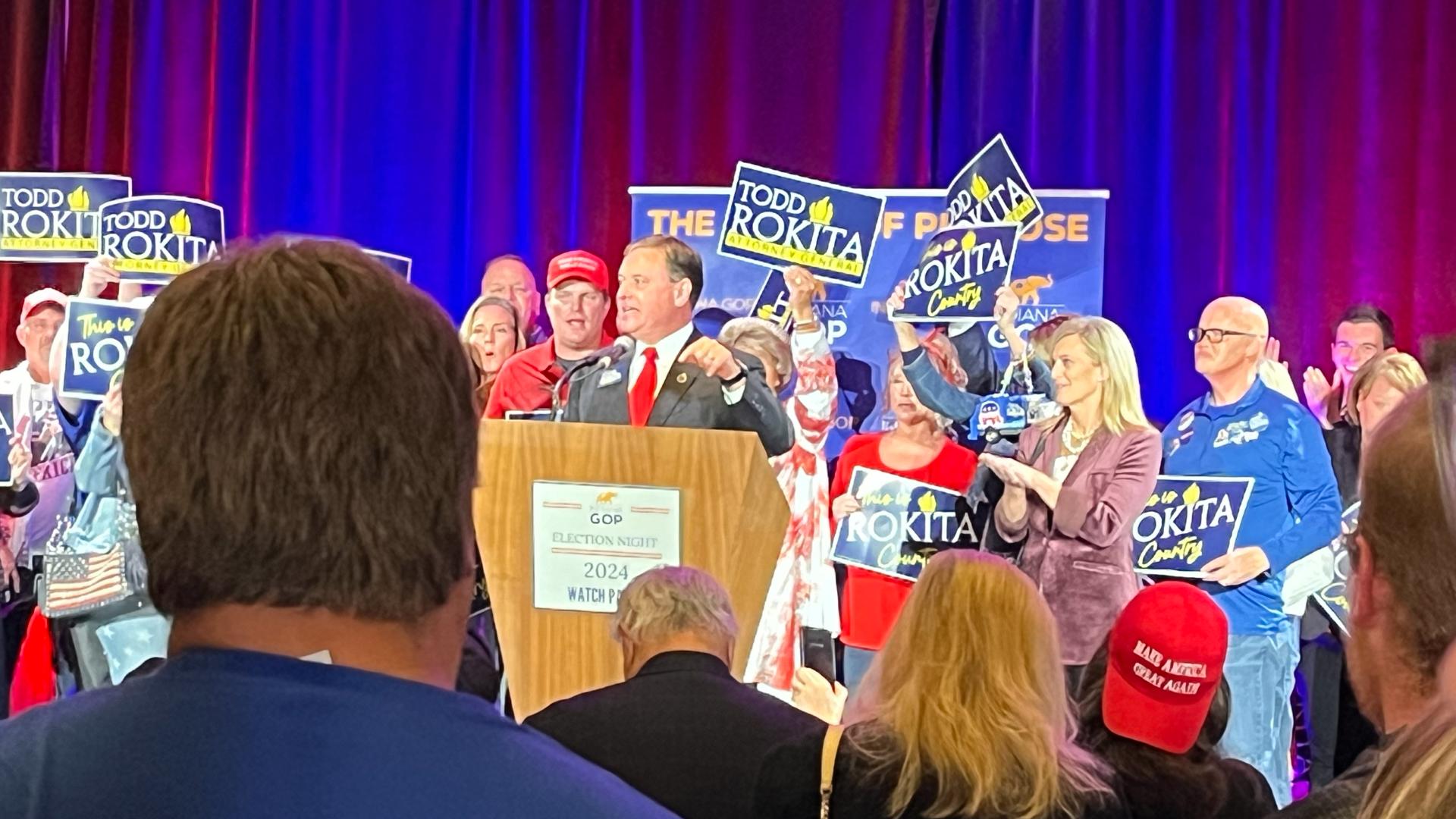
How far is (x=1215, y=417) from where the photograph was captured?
15.7 feet

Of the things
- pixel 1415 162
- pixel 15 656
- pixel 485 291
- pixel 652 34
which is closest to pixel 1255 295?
pixel 1415 162

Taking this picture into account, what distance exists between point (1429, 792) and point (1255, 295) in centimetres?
457

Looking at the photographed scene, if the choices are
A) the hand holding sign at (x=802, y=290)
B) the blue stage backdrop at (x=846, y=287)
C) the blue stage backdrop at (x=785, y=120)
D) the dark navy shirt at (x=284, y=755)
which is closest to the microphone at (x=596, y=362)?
the blue stage backdrop at (x=846, y=287)

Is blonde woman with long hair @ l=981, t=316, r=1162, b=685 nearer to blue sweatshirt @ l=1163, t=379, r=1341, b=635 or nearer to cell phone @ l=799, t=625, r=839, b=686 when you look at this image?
blue sweatshirt @ l=1163, t=379, r=1341, b=635

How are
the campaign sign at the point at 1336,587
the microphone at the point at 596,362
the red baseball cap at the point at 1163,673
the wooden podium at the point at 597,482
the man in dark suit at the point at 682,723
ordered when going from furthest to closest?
the microphone at the point at 596,362 < the campaign sign at the point at 1336,587 < the wooden podium at the point at 597,482 < the man in dark suit at the point at 682,723 < the red baseball cap at the point at 1163,673

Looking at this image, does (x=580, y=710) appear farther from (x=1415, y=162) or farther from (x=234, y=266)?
(x=1415, y=162)

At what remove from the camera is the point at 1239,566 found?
183 inches

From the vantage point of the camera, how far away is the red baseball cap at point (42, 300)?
545 centimetres

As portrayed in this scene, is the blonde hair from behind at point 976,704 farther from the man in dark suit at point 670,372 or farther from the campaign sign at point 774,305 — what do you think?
the campaign sign at point 774,305

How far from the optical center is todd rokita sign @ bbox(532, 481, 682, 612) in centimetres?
323

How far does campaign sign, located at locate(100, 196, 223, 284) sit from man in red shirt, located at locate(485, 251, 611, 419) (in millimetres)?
1184

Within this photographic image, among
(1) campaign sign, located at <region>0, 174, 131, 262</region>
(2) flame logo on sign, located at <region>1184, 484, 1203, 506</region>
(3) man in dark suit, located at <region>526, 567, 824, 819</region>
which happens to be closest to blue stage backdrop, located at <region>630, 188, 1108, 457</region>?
(2) flame logo on sign, located at <region>1184, 484, 1203, 506</region>

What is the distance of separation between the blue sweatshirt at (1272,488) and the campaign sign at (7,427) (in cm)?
409

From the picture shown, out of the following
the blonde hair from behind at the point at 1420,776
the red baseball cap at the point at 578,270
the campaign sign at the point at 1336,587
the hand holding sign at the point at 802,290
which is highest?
the red baseball cap at the point at 578,270
